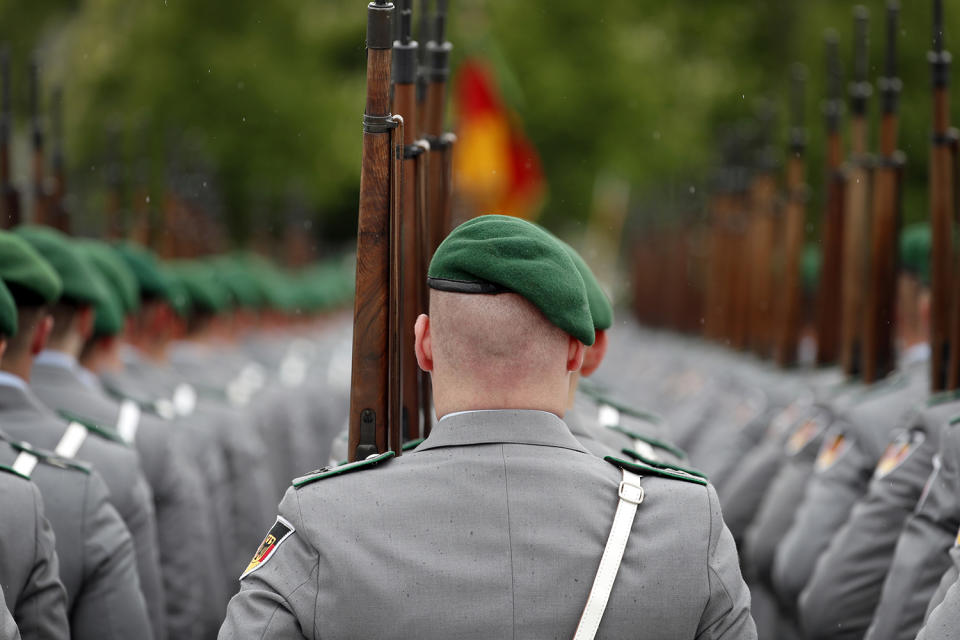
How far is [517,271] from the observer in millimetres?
2492

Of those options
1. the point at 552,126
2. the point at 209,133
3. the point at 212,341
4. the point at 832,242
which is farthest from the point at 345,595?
the point at 552,126

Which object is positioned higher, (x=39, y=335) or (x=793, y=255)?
(x=39, y=335)

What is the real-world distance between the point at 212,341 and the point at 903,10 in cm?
A: 1481

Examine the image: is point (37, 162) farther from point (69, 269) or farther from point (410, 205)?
point (410, 205)

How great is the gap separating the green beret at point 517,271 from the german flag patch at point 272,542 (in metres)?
0.49

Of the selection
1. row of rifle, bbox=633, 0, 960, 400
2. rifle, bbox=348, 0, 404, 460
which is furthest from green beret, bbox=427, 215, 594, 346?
row of rifle, bbox=633, 0, 960, 400

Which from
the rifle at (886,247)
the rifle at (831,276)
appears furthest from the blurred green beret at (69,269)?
the rifle at (831,276)

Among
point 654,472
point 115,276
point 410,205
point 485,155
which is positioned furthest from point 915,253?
point 485,155

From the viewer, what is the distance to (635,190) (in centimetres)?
2348

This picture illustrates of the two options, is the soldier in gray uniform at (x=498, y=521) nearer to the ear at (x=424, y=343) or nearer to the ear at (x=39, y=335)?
the ear at (x=424, y=343)

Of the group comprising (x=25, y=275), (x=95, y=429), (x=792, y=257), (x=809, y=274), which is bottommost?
(x=809, y=274)

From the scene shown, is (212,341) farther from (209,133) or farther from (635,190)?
(635,190)

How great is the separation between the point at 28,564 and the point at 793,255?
20.5ft

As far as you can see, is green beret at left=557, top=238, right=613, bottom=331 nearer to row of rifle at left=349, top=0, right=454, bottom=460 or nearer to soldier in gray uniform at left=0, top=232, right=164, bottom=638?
row of rifle at left=349, top=0, right=454, bottom=460
